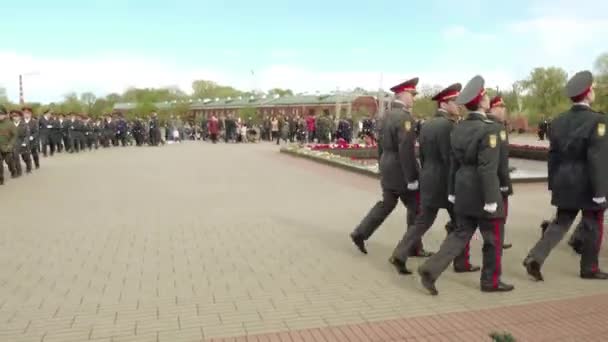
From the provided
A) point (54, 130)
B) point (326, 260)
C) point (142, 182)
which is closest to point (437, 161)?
point (326, 260)

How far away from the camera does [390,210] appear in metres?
6.25

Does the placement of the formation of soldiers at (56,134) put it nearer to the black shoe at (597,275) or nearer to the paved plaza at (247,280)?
the paved plaza at (247,280)

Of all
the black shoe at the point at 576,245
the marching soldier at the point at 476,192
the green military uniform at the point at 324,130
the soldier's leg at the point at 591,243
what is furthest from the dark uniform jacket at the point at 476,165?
the green military uniform at the point at 324,130

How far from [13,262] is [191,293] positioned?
2.39 m

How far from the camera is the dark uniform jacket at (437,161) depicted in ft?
17.8

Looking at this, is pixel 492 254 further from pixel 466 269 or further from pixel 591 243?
pixel 591 243

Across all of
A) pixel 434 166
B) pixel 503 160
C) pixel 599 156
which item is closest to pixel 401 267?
pixel 434 166

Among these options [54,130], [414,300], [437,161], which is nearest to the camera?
[414,300]

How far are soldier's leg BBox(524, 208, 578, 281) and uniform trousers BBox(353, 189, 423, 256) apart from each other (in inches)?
44.0

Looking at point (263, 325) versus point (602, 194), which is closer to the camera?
point (263, 325)

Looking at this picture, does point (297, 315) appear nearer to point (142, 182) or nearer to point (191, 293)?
point (191, 293)

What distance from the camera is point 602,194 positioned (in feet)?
17.0

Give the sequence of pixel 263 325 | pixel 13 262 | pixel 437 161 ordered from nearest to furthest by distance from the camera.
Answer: pixel 263 325, pixel 437 161, pixel 13 262

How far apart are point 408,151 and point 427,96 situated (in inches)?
2004
